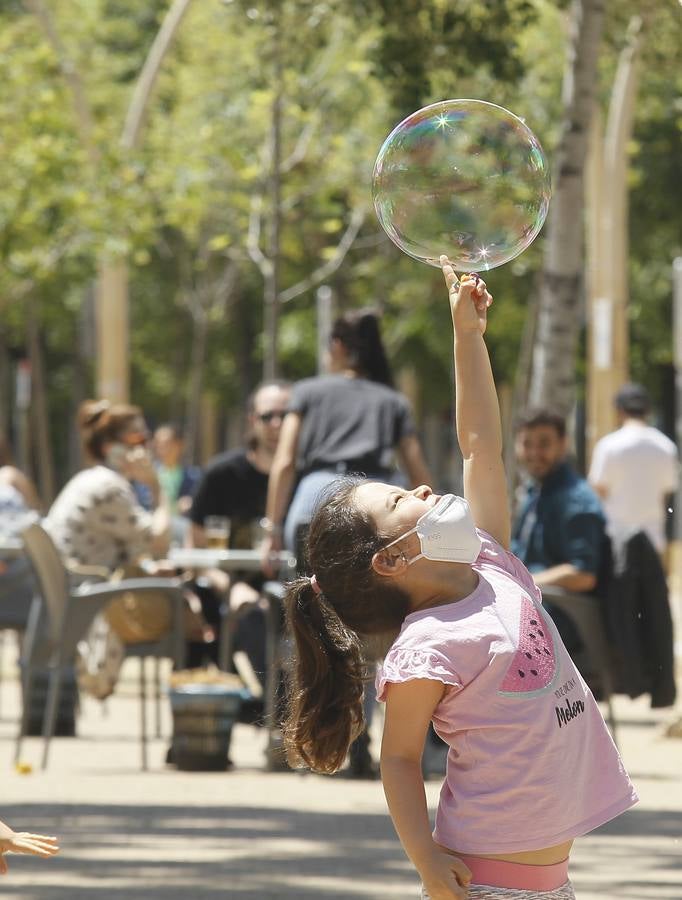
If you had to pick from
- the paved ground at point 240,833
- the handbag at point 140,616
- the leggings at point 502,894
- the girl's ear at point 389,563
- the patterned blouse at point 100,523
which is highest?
the girl's ear at point 389,563

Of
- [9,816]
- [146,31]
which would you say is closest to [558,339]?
[9,816]

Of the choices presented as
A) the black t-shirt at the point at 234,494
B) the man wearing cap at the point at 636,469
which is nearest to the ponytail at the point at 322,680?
the black t-shirt at the point at 234,494

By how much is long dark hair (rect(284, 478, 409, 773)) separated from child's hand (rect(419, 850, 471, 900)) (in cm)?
40

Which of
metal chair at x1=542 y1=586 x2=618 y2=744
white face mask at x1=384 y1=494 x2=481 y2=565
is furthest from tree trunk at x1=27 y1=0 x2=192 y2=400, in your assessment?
white face mask at x1=384 y1=494 x2=481 y2=565

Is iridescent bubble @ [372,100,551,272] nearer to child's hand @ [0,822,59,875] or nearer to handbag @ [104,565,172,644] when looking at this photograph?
child's hand @ [0,822,59,875]

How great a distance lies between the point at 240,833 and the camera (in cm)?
807

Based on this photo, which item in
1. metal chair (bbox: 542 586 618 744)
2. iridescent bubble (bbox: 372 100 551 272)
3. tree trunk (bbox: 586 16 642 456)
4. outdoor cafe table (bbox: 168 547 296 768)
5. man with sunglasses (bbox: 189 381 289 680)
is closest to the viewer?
iridescent bubble (bbox: 372 100 551 272)

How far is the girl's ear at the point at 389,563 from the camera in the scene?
12.0ft

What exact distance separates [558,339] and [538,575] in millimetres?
2574

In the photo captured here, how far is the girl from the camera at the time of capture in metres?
3.53

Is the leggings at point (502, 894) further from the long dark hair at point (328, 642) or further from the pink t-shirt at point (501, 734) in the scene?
the long dark hair at point (328, 642)

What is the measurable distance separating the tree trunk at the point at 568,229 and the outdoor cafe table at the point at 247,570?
204 centimetres

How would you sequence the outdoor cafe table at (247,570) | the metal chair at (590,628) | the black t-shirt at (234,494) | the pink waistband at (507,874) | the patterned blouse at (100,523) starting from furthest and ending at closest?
1. the black t-shirt at (234,494)
2. the patterned blouse at (100,523)
3. the outdoor cafe table at (247,570)
4. the metal chair at (590,628)
5. the pink waistband at (507,874)

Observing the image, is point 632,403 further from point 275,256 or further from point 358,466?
point 275,256
